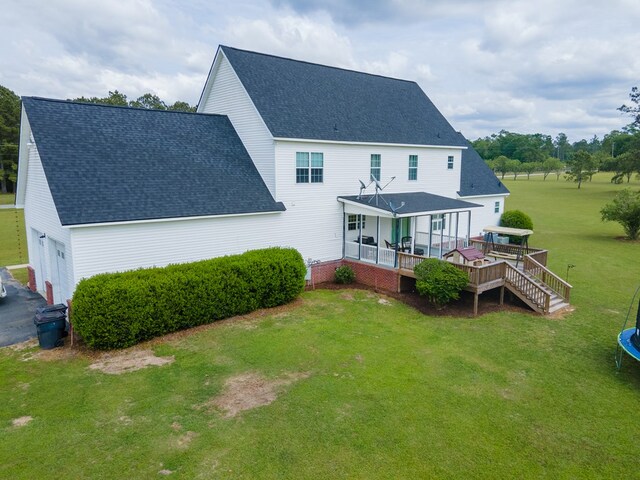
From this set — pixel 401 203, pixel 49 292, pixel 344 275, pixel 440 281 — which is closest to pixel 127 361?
pixel 49 292

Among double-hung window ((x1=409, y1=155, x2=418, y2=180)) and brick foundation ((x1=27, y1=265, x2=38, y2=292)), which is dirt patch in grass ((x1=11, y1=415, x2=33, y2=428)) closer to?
brick foundation ((x1=27, y1=265, x2=38, y2=292))

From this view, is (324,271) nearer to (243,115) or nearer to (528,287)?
(243,115)

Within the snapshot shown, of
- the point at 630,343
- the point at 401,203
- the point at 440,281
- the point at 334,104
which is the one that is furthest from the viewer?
the point at 334,104

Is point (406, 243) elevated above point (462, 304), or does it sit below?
above

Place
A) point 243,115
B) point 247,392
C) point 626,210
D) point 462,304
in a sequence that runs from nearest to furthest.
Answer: point 247,392
point 462,304
point 243,115
point 626,210

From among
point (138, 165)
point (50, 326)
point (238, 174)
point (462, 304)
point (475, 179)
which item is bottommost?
point (462, 304)

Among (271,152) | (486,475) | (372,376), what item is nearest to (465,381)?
(372,376)

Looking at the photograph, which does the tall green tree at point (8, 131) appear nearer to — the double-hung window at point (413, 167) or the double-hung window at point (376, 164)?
the double-hung window at point (376, 164)
